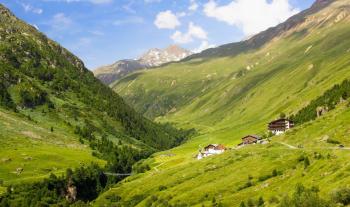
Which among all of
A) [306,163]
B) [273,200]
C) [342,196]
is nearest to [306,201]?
[342,196]

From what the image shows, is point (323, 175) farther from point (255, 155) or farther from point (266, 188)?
point (255, 155)

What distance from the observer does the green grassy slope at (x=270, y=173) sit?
A: 128 metres

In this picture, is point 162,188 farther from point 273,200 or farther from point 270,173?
point 273,200

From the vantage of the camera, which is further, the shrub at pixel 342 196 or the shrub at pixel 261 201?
the shrub at pixel 261 201

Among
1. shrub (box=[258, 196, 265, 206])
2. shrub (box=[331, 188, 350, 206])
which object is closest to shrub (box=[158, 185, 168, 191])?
shrub (box=[258, 196, 265, 206])

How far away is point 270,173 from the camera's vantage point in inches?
6117

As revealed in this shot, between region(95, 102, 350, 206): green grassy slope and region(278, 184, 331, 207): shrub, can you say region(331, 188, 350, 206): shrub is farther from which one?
region(95, 102, 350, 206): green grassy slope

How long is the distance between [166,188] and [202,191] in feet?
97.4

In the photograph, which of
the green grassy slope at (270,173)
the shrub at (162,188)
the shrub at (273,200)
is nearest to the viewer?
the shrub at (273,200)

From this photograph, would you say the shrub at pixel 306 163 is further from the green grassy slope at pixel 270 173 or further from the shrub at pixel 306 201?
the shrub at pixel 306 201

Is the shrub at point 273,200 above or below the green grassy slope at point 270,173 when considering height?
below

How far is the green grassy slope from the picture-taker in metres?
128

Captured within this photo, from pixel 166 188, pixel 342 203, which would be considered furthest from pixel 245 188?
pixel 342 203

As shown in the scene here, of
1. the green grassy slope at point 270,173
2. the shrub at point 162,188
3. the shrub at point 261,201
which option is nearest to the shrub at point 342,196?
the green grassy slope at point 270,173
